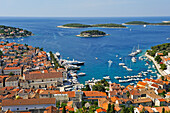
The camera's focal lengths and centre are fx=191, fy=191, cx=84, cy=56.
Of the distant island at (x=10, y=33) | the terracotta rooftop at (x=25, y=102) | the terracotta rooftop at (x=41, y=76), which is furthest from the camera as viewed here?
the distant island at (x=10, y=33)

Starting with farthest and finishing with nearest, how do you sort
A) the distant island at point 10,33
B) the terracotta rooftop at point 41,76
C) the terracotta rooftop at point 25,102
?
the distant island at point 10,33
the terracotta rooftop at point 41,76
the terracotta rooftop at point 25,102

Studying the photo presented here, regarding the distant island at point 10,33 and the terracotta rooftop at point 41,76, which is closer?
the terracotta rooftop at point 41,76

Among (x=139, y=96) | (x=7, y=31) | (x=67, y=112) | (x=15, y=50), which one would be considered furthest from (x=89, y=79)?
(x=7, y=31)

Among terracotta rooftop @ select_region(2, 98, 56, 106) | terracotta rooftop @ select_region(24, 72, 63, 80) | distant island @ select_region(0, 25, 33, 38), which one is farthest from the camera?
distant island @ select_region(0, 25, 33, 38)

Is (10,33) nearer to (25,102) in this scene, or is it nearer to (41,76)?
(41,76)

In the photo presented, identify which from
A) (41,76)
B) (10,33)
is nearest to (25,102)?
(41,76)

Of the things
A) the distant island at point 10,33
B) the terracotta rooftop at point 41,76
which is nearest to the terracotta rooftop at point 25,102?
the terracotta rooftop at point 41,76

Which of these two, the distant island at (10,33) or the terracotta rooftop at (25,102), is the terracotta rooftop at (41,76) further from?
the distant island at (10,33)

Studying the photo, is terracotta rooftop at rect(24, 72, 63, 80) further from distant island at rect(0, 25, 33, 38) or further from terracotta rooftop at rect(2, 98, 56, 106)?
distant island at rect(0, 25, 33, 38)

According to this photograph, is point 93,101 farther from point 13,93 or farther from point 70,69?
point 70,69

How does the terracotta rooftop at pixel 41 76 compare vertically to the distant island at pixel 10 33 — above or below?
below

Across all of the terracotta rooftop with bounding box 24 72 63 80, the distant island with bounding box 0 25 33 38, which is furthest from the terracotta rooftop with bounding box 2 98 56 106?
the distant island with bounding box 0 25 33 38
